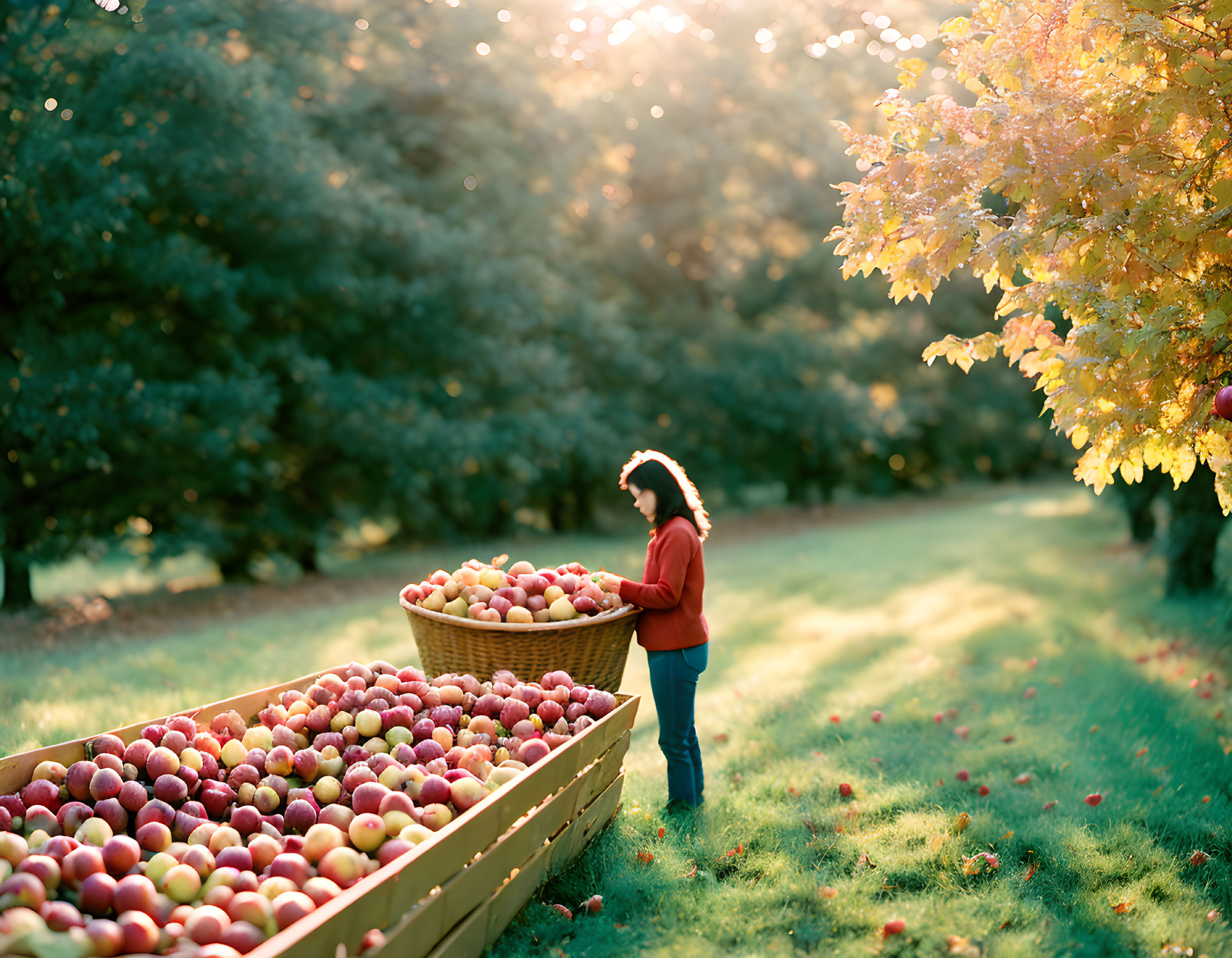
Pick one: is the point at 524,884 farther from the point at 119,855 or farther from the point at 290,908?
the point at 119,855

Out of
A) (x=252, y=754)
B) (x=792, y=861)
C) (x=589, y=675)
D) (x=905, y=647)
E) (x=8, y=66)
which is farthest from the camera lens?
(x=8, y=66)

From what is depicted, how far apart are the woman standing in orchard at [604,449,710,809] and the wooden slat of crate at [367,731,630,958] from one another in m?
0.57

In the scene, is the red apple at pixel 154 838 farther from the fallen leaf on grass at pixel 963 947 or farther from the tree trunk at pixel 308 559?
the tree trunk at pixel 308 559

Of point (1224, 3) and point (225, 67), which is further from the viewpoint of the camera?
point (225, 67)

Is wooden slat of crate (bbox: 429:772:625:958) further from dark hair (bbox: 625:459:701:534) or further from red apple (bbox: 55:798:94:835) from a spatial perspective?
dark hair (bbox: 625:459:701:534)

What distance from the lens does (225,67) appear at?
447 inches

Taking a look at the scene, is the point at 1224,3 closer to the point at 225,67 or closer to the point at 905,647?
the point at 905,647

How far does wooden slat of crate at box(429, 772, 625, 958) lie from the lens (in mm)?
2980

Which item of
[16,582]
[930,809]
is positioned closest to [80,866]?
[930,809]

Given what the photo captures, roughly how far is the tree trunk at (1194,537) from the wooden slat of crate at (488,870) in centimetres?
959

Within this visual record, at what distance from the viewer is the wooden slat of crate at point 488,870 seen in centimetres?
264

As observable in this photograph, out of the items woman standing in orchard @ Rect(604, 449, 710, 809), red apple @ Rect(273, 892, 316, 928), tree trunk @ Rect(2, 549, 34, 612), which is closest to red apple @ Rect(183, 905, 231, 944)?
red apple @ Rect(273, 892, 316, 928)

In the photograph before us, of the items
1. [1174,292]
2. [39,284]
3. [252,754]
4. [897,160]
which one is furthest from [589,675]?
[39,284]

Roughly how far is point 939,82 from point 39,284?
1299cm
